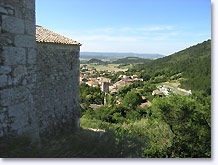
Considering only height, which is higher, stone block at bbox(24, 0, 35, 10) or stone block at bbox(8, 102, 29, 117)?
stone block at bbox(24, 0, 35, 10)

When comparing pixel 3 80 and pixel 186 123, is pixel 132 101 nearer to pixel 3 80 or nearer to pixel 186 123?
pixel 186 123

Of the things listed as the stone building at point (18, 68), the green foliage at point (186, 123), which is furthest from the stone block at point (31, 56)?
the green foliage at point (186, 123)

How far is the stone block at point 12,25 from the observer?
112 inches

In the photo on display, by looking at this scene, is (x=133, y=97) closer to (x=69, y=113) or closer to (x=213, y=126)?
(x=69, y=113)

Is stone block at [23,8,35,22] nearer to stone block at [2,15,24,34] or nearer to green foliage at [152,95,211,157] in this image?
stone block at [2,15,24,34]

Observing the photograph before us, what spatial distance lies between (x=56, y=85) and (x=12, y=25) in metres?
3.80

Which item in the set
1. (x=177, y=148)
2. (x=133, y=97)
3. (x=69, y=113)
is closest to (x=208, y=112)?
(x=177, y=148)

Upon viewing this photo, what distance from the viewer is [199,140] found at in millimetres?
5410

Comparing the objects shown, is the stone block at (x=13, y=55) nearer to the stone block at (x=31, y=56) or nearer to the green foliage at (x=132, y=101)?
the stone block at (x=31, y=56)

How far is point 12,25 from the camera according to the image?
9.71 ft

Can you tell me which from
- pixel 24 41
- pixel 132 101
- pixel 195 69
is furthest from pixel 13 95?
pixel 132 101

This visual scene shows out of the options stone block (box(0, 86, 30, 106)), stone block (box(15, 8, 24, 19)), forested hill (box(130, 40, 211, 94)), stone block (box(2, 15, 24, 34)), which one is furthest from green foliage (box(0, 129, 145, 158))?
forested hill (box(130, 40, 211, 94))

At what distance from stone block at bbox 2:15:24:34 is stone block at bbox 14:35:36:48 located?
9 centimetres

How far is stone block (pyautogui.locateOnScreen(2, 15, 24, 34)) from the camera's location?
9.32ft
